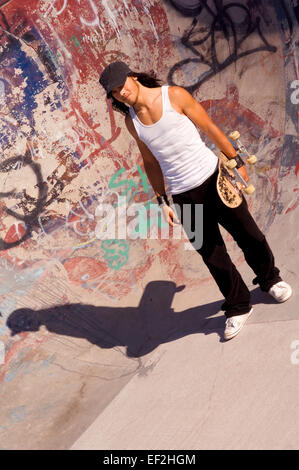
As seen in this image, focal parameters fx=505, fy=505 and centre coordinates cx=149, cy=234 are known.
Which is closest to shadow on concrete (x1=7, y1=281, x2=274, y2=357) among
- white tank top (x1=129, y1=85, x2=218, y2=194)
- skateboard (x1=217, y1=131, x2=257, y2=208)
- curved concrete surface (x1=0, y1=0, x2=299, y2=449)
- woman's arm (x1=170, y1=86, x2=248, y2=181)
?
curved concrete surface (x1=0, y1=0, x2=299, y2=449)

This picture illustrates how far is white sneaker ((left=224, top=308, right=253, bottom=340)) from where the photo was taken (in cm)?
362

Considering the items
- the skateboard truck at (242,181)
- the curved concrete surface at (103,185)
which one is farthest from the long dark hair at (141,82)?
the curved concrete surface at (103,185)

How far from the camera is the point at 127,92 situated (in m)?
3.11

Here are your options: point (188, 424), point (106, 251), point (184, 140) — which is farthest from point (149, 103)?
point (106, 251)

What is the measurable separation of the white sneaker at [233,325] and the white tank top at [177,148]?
103 cm

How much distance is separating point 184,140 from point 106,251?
2.42 m

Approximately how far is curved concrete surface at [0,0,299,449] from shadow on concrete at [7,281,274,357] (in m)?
0.01

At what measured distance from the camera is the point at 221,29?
5.73 metres

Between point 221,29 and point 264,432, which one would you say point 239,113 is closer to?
point 221,29

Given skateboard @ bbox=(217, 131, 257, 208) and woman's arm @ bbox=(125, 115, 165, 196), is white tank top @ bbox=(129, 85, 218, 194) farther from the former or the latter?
woman's arm @ bbox=(125, 115, 165, 196)

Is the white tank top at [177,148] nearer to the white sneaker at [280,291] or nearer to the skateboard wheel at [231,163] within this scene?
the skateboard wheel at [231,163]

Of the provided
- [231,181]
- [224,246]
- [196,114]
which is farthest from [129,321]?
[196,114]

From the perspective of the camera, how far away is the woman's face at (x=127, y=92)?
122 inches

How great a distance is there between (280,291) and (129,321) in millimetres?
1621
